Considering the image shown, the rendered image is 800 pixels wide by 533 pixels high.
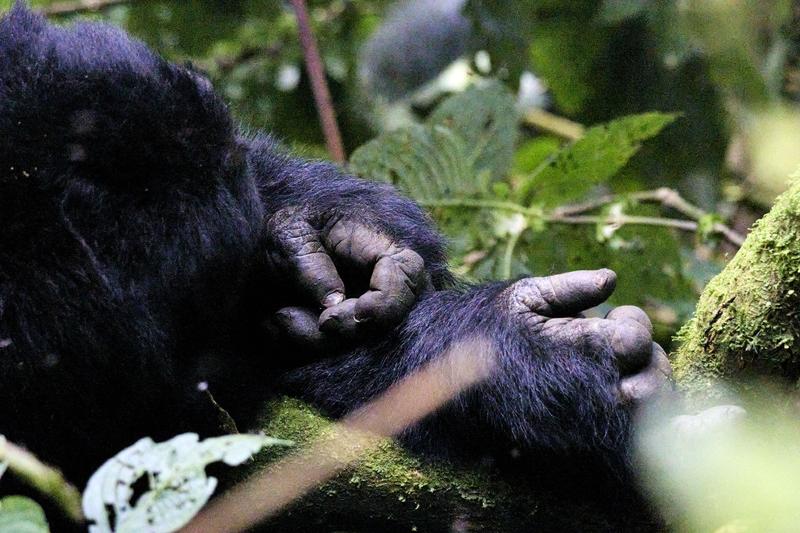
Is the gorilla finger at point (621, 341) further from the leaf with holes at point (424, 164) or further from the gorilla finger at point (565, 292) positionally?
the leaf with holes at point (424, 164)

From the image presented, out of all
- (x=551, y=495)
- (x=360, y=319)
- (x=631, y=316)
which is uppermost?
(x=360, y=319)

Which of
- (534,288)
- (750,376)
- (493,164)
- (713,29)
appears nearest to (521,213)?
(493,164)

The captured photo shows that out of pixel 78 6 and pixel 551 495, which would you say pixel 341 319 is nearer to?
pixel 551 495

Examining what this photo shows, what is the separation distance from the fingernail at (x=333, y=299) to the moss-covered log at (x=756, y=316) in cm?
60

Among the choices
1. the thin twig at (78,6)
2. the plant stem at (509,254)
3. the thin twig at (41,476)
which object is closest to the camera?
the thin twig at (41,476)

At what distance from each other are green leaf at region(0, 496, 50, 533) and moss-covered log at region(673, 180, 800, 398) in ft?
3.15

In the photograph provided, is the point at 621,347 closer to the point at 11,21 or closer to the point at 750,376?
the point at 750,376

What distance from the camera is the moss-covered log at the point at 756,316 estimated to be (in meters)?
1.42

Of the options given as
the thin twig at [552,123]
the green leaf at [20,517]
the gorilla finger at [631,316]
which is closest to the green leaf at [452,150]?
the gorilla finger at [631,316]

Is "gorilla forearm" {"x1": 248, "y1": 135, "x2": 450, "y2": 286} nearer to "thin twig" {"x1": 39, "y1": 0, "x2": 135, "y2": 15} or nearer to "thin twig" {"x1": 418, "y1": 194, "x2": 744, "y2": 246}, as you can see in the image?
"thin twig" {"x1": 418, "y1": 194, "x2": 744, "y2": 246}

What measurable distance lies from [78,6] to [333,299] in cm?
310

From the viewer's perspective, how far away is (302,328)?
180 cm

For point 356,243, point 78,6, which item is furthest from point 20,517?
point 78,6

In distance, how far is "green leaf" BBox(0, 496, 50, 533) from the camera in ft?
3.44
